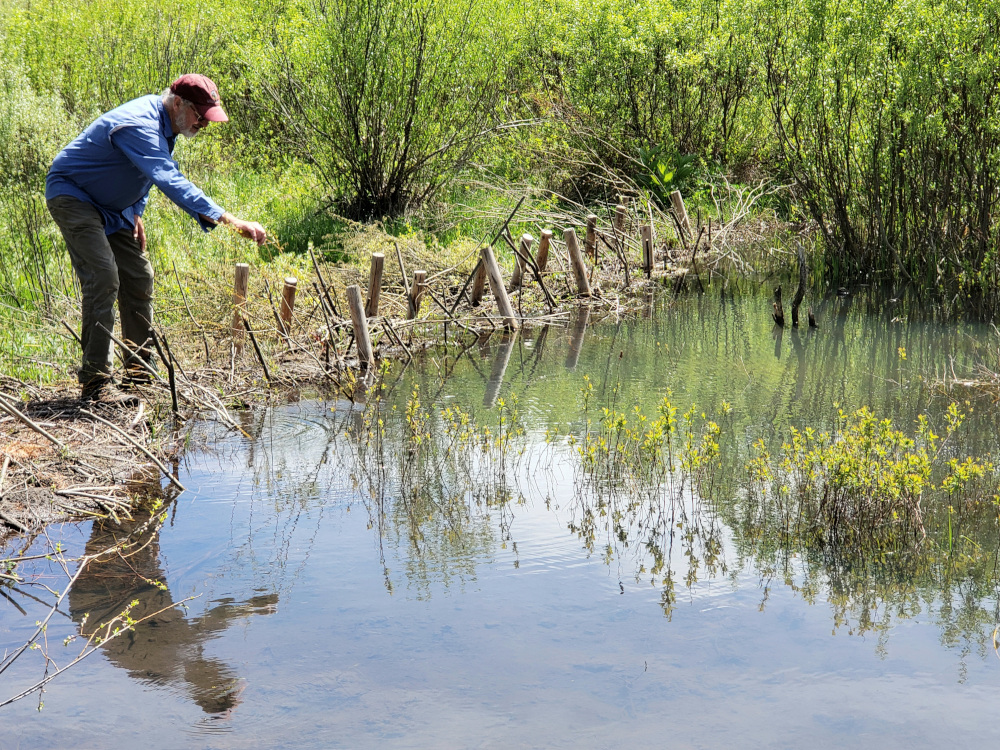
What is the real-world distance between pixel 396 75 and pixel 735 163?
737cm

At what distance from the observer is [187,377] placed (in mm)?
7699

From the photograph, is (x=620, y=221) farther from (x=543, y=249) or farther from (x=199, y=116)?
(x=199, y=116)

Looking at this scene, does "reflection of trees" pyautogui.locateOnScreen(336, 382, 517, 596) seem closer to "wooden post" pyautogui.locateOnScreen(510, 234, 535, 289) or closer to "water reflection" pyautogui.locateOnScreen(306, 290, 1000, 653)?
"water reflection" pyautogui.locateOnScreen(306, 290, 1000, 653)

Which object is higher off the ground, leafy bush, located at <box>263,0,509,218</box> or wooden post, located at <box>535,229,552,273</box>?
leafy bush, located at <box>263,0,509,218</box>

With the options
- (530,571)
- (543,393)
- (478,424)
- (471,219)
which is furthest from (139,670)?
(471,219)

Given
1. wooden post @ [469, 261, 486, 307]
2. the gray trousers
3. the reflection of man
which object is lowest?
the reflection of man

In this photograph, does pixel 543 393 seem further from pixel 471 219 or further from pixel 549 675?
pixel 471 219

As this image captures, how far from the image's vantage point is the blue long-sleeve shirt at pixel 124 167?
6.03 metres

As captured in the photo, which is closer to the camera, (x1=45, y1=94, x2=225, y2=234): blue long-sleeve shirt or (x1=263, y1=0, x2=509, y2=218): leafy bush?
(x1=45, y1=94, x2=225, y2=234): blue long-sleeve shirt

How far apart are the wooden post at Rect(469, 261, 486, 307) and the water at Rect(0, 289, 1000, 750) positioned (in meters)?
4.18

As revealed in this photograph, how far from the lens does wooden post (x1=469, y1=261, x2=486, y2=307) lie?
1088 centimetres

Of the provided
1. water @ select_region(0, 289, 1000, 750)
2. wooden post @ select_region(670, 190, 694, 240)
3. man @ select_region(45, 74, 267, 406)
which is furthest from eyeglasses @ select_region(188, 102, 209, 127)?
wooden post @ select_region(670, 190, 694, 240)

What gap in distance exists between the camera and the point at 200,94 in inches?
244

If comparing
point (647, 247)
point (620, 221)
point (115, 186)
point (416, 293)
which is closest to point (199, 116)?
point (115, 186)
